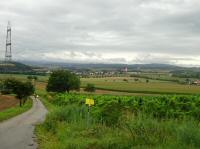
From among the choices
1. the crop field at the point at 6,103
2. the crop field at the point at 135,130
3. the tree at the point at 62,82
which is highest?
the crop field at the point at 135,130

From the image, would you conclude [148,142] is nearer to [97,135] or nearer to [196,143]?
[196,143]

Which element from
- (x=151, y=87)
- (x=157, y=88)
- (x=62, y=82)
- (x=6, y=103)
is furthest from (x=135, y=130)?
(x=62, y=82)

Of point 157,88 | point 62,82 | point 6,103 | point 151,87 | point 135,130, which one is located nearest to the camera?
point 135,130

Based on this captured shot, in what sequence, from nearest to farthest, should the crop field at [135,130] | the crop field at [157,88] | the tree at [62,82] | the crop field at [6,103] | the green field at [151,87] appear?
the crop field at [135,130] → the crop field at [6,103] → the crop field at [157,88] → the green field at [151,87] → the tree at [62,82]

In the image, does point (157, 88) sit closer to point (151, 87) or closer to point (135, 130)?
point (151, 87)

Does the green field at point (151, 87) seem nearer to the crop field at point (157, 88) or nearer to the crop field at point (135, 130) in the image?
the crop field at point (157, 88)

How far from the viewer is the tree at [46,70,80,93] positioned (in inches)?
4978

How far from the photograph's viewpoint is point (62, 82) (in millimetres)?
127625

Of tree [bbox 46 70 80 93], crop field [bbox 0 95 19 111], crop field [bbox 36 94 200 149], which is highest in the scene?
crop field [bbox 36 94 200 149]

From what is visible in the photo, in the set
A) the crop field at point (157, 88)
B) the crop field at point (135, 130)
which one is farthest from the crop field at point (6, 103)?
the crop field at point (135, 130)

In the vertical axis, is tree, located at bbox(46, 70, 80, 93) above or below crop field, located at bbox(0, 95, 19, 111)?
above

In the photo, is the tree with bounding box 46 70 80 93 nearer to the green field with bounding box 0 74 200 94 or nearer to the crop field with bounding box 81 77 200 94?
the green field with bounding box 0 74 200 94

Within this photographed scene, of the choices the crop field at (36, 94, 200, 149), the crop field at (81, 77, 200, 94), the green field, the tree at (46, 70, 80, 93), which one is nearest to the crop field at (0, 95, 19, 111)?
the green field

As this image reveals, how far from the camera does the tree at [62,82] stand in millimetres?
126438
